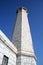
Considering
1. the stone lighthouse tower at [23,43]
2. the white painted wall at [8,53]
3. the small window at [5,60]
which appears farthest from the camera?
the stone lighthouse tower at [23,43]

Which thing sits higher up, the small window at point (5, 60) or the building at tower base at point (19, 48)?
the building at tower base at point (19, 48)

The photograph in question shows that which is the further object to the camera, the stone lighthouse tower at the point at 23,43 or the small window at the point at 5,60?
the stone lighthouse tower at the point at 23,43

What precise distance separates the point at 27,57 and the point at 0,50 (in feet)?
8.92

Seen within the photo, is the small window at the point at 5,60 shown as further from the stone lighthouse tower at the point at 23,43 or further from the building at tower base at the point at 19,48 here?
the stone lighthouse tower at the point at 23,43

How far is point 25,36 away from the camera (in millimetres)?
10586

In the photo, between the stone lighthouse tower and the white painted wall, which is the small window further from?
the stone lighthouse tower

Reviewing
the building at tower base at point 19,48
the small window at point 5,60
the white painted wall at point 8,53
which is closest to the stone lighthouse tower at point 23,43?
the building at tower base at point 19,48

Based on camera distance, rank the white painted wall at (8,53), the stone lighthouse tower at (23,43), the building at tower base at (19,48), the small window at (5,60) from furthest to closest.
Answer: the stone lighthouse tower at (23,43) → the building at tower base at (19,48) → the small window at (5,60) → the white painted wall at (8,53)

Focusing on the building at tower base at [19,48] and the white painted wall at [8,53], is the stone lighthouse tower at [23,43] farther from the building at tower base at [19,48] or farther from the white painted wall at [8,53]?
the white painted wall at [8,53]

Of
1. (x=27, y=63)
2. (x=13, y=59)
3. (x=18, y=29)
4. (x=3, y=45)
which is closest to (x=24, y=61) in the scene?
(x=27, y=63)

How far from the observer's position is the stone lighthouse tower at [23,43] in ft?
29.0

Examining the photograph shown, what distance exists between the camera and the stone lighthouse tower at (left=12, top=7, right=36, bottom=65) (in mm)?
8852

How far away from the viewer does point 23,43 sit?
32.4 ft

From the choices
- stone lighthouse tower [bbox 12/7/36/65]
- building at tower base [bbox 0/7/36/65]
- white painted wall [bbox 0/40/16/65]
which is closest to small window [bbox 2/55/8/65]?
building at tower base [bbox 0/7/36/65]
